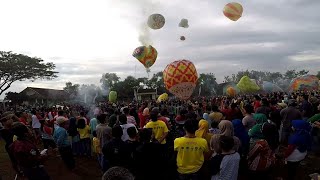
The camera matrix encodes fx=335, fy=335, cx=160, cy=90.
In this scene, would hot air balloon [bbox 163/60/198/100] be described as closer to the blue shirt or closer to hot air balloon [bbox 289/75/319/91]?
the blue shirt

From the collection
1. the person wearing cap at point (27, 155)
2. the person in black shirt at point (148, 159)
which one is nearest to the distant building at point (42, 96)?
the person wearing cap at point (27, 155)

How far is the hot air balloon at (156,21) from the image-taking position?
18.4m

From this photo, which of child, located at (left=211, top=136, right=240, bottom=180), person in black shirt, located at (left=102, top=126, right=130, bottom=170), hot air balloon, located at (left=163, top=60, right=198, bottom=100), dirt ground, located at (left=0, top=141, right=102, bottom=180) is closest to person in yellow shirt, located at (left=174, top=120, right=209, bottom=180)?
child, located at (left=211, top=136, right=240, bottom=180)

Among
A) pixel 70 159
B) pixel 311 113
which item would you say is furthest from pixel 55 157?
pixel 311 113

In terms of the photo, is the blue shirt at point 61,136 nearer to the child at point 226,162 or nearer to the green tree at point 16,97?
the child at point 226,162

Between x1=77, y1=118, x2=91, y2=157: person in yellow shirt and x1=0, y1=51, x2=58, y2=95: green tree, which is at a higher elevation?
x1=0, y1=51, x2=58, y2=95: green tree

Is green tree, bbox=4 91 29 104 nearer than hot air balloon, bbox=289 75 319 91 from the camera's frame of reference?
No

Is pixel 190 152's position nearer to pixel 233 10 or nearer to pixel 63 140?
pixel 63 140

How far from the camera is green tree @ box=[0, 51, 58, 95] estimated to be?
33719 mm

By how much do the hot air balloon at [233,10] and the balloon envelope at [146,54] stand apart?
4775 mm

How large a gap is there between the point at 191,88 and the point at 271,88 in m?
29.3

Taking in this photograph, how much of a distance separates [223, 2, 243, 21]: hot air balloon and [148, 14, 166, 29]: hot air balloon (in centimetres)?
348

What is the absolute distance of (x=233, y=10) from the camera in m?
17.9

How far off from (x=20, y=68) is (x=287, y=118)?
31289 millimetres
